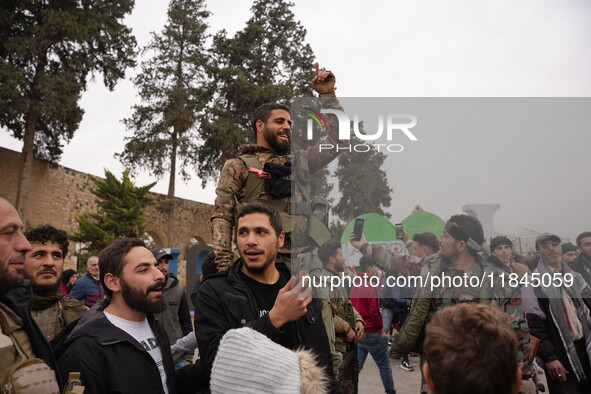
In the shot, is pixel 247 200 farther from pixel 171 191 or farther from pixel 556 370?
pixel 171 191

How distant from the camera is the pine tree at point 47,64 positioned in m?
16.4

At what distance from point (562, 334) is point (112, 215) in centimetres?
1771

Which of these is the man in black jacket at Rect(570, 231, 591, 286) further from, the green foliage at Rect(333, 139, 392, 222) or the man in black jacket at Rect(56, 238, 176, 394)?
the man in black jacket at Rect(56, 238, 176, 394)

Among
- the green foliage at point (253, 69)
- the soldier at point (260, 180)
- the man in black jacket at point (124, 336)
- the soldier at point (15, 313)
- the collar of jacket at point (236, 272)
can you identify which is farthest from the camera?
the green foliage at point (253, 69)

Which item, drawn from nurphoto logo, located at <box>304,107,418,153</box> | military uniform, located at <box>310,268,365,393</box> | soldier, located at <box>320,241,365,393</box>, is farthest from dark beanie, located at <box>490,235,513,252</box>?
military uniform, located at <box>310,268,365,393</box>

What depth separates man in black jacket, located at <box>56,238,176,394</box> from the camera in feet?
7.04

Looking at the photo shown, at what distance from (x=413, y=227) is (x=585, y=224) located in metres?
0.76

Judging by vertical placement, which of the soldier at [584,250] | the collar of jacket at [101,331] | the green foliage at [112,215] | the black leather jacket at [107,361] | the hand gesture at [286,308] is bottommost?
the black leather jacket at [107,361]

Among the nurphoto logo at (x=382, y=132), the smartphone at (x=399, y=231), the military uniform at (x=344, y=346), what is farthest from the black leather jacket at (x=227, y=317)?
the military uniform at (x=344, y=346)

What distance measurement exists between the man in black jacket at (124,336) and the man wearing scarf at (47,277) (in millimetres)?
875

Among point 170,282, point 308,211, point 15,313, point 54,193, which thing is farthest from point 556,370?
point 54,193

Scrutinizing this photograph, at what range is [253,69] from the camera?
78.6 ft

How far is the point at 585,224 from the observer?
2201mm

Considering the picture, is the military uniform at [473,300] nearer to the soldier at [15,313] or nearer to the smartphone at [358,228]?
the smartphone at [358,228]
